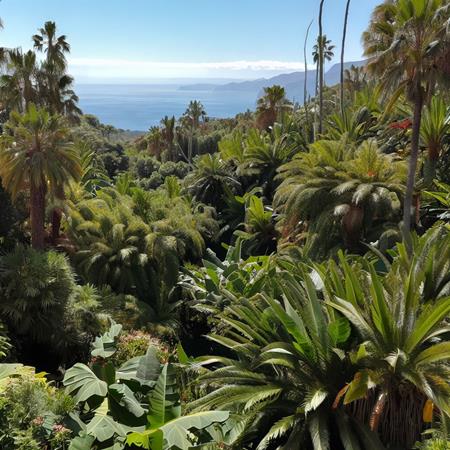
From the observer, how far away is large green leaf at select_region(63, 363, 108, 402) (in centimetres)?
629

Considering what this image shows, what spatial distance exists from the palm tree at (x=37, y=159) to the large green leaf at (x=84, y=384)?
742cm

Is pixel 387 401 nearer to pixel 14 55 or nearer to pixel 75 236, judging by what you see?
pixel 75 236

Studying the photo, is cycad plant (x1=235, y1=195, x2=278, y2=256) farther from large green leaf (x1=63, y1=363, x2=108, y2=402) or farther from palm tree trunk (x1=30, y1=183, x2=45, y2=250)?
large green leaf (x1=63, y1=363, x2=108, y2=402)

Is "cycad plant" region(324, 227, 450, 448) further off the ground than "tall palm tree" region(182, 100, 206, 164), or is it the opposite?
"tall palm tree" region(182, 100, 206, 164)

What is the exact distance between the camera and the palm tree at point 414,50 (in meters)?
9.96

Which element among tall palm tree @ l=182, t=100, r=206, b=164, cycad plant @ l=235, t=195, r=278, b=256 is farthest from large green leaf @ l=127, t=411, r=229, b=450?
tall palm tree @ l=182, t=100, r=206, b=164

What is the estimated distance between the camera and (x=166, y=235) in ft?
54.5

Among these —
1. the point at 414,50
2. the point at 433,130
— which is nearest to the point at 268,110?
the point at 433,130

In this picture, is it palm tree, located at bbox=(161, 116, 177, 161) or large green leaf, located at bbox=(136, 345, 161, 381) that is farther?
palm tree, located at bbox=(161, 116, 177, 161)

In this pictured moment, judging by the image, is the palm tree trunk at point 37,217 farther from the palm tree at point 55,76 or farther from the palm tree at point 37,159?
the palm tree at point 55,76

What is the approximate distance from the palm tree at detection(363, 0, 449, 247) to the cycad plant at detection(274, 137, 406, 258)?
2109 millimetres

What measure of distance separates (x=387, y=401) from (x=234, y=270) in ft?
31.0

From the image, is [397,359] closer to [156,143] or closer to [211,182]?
[211,182]

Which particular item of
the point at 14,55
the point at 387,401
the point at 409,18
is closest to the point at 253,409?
the point at 387,401
